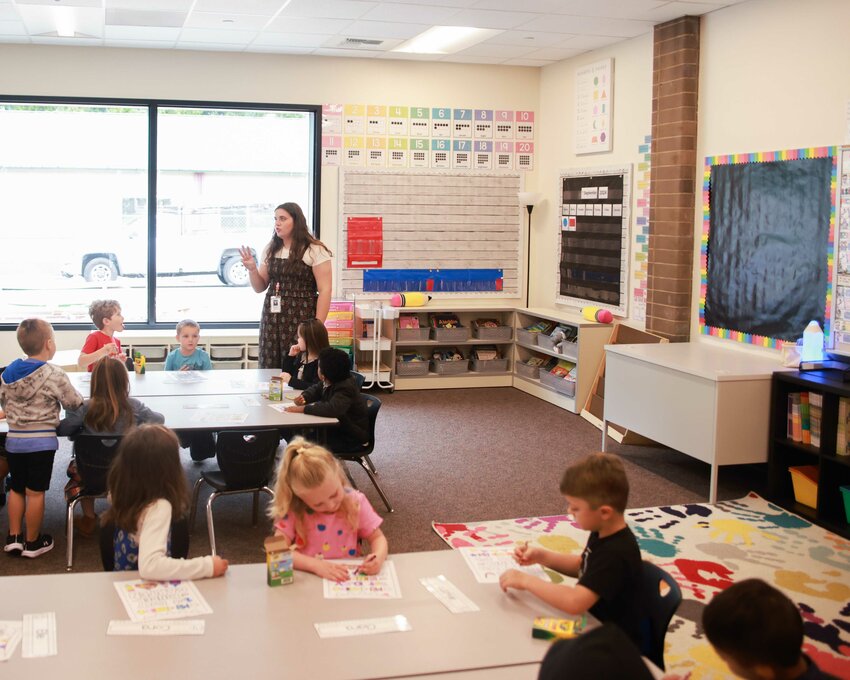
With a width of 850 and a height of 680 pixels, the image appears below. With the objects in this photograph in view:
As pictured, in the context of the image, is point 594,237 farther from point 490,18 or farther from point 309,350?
point 309,350

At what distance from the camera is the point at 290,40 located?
8125 millimetres

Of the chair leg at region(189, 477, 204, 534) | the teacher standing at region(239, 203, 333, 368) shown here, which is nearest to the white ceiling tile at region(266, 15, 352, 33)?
the teacher standing at region(239, 203, 333, 368)

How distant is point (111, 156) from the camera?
8.89m

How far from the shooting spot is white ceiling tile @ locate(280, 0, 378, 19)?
670 centimetres

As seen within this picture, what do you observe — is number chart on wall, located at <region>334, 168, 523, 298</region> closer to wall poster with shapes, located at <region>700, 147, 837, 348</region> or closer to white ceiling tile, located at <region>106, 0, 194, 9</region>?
white ceiling tile, located at <region>106, 0, 194, 9</region>

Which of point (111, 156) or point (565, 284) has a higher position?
point (111, 156)

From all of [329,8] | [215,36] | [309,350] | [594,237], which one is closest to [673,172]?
[594,237]

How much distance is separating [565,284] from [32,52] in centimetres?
523

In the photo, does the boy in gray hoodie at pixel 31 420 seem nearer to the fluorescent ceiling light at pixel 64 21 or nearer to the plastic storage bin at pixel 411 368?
the fluorescent ceiling light at pixel 64 21

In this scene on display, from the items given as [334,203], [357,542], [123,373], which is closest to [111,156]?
[334,203]

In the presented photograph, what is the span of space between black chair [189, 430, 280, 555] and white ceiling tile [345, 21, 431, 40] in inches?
156

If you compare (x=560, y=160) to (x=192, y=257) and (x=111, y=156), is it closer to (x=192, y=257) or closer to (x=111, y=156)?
(x=192, y=257)

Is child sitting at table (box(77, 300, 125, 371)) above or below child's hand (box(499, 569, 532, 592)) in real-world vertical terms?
above

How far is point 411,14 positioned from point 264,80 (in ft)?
7.59
